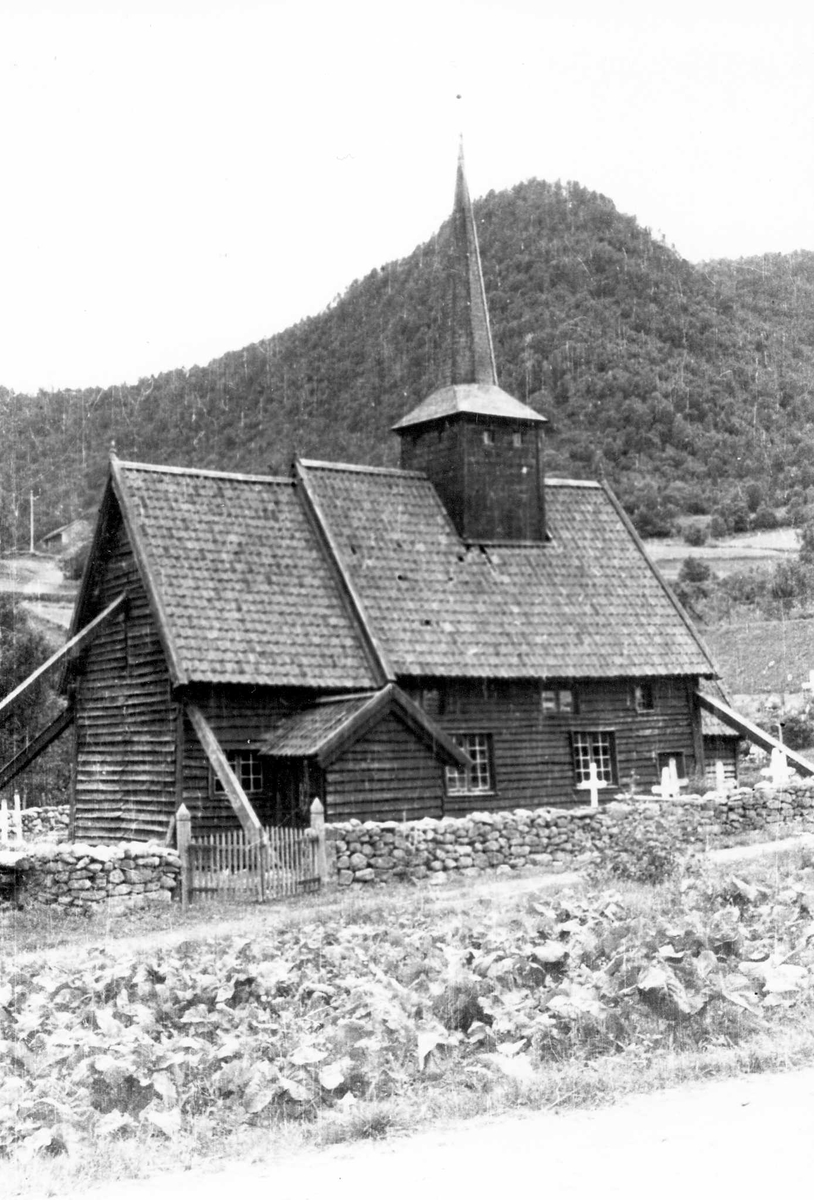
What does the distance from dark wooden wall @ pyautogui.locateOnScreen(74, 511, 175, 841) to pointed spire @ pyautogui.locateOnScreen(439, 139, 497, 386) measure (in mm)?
9683

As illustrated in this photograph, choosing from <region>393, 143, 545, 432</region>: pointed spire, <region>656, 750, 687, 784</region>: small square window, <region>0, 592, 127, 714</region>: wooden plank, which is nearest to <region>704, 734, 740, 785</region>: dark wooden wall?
<region>656, 750, 687, 784</region>: small square window

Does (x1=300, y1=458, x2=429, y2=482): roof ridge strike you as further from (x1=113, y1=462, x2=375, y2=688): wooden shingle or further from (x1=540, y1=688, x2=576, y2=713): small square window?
(x1=540, y1=688, x2=576, y2=713): small square window

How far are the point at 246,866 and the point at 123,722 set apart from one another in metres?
7.36

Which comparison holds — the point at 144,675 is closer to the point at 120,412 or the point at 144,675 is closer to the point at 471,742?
the point at 471,742

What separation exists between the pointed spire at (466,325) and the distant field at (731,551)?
66328 millimetres

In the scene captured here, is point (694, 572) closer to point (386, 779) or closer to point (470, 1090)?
point (386, 779)

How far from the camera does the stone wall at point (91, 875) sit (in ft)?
70.5

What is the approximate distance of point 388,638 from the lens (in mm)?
28828

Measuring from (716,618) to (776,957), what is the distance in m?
69.4

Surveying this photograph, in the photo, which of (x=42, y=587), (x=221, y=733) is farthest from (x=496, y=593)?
(x=42, y=587)

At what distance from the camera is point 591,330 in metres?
114

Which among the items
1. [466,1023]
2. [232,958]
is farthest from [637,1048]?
[232,958]

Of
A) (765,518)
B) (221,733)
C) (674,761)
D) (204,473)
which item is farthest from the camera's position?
(765,518)

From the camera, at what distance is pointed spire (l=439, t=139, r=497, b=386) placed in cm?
3497
